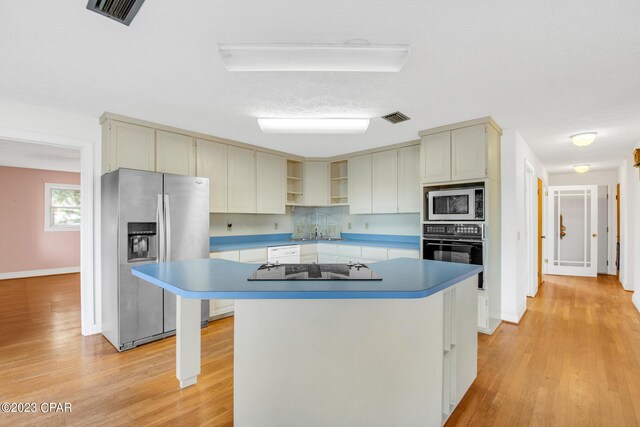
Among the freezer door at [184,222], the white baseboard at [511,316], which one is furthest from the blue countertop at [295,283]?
the white baseboard at [511,316]

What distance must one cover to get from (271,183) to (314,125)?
5.88 feet

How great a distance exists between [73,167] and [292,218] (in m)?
5.21

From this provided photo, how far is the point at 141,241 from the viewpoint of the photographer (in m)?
3.08

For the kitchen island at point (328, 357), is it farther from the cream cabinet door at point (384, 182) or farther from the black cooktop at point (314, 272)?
the cream cabinet door at point (384, 182)

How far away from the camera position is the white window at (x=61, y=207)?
6715 mm

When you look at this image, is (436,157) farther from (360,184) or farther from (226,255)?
(226,255)

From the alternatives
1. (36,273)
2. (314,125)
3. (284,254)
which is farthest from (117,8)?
(36,273)

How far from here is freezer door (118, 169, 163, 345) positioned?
2.93 metres

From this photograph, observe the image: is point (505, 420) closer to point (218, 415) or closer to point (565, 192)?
point (218, 415)

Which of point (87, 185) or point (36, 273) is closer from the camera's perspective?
point (87, 185)

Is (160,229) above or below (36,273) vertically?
above

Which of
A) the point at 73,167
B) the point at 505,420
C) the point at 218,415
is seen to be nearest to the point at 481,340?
the point at 505,420

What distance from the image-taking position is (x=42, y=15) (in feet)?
5.42

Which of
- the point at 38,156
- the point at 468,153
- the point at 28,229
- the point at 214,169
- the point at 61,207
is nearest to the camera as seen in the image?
the point at 468,153
